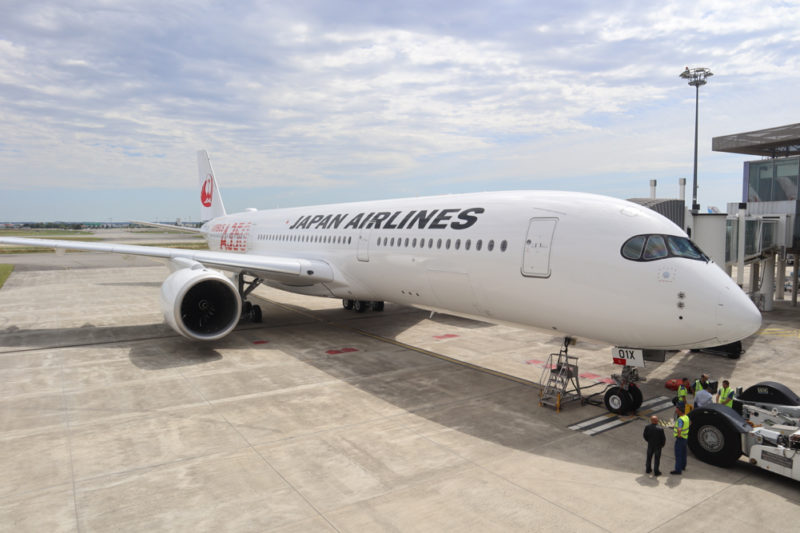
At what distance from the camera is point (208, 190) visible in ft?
104

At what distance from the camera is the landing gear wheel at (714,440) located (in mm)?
7344

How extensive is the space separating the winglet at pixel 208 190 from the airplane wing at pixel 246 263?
540 inches

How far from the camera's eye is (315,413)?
31.4 feet

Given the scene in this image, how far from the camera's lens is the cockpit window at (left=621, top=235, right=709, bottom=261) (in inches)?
339

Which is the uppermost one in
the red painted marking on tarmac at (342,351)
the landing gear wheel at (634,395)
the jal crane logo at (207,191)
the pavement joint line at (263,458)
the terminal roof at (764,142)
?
the terminal roof at (764,142)

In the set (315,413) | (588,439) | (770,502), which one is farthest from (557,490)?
(315,413)

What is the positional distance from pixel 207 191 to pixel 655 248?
28742 mm

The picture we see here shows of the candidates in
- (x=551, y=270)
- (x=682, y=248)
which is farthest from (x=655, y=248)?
(x=551, y=270)

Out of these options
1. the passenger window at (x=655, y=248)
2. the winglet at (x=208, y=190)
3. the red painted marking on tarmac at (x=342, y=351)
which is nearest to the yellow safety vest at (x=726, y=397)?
the passenger window at (x=655, y=248)

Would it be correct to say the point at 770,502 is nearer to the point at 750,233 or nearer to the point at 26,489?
the point at 26,489

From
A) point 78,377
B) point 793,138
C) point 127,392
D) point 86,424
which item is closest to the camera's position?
point 86,424

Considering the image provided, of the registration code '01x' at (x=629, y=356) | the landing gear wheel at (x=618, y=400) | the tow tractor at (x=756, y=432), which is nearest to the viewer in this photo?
the tow tractor at (x=756, y=432)

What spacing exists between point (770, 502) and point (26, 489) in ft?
32.1

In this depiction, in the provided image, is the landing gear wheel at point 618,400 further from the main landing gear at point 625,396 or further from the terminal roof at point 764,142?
the terminal roof at point 764,142
